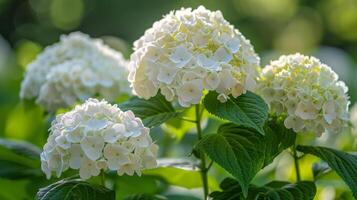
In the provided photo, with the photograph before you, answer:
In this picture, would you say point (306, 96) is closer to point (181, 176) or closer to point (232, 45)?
point (232, 45)

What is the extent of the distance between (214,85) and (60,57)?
958 mm

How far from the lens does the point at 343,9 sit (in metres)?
8.88

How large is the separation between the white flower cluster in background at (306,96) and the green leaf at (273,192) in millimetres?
125

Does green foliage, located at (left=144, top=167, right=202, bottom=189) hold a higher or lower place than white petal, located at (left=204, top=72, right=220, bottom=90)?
lower

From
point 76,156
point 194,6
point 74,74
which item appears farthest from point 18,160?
point 194,6

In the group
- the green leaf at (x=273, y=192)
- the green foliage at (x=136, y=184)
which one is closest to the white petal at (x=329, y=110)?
the green leaf at (x=273, y=192)

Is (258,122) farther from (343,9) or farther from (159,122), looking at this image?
(343,9)

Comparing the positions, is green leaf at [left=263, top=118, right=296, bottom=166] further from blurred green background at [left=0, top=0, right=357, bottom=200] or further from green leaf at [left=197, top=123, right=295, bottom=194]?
blurred green background at [left=0, top=0, right=357, bottom=200]

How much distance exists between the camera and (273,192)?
5.47 ft

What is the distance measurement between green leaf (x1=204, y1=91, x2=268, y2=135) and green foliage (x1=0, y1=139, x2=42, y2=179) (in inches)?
25.2

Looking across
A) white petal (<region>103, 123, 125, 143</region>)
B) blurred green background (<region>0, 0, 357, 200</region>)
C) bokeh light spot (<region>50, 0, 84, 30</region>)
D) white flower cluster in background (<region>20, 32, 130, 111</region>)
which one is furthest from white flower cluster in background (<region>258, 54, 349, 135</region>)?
bokeh light spot (<region>50, 0, 84, 30</region>)

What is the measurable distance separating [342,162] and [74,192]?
570 millimetres

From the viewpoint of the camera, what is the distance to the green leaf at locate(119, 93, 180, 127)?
5.61 ft

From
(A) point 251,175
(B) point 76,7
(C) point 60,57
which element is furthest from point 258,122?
(B) point 76,7
